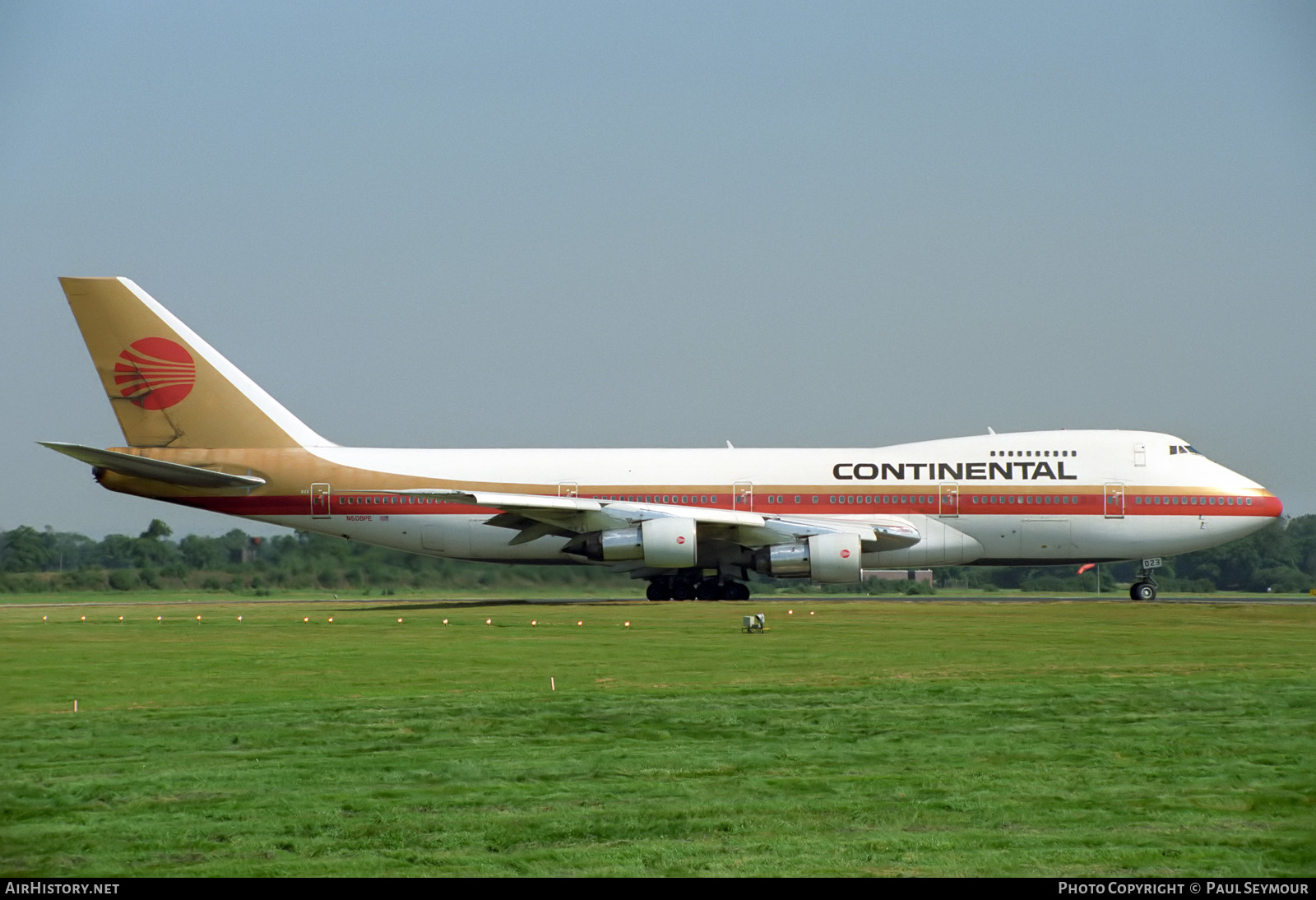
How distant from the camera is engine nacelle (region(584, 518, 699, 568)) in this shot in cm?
3491

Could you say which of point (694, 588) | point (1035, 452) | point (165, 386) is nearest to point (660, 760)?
point (694, 588)

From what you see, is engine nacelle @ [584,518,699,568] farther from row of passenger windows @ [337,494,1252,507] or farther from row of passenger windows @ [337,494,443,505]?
row of passenger windows @ [337,494,443,505]

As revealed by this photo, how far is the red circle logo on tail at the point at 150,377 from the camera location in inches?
1478

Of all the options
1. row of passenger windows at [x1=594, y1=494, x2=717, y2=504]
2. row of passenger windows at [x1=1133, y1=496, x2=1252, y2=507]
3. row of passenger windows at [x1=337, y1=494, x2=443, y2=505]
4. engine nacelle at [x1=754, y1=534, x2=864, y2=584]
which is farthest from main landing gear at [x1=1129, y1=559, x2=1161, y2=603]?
row of passenger windows at [x1=337, y1=494, x2=443, y2=505]

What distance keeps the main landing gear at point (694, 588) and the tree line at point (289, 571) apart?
1.31m

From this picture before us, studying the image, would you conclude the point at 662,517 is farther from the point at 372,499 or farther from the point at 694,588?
the point at 372,499

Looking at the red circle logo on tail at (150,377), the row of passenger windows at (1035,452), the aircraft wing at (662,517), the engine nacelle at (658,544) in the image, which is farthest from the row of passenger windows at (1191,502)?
the red circle logo on tail at (150,377)

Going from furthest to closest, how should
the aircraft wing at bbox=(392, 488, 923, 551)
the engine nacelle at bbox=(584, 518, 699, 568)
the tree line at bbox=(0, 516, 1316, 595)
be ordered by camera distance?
the tree line at bbox=(0, 516, 1316, 595), the engine nacelle at bbox=(584, 518, 699, 568), the aircraft wing at bbox=(392, 488, 923, 551)

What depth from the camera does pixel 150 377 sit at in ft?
123

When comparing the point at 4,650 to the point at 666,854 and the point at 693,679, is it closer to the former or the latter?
the point at 693,679

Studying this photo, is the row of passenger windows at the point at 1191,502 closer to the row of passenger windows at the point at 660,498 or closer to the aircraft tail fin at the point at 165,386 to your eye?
the row of passenger windows at the point at 660,498

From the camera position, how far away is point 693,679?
1641 cm

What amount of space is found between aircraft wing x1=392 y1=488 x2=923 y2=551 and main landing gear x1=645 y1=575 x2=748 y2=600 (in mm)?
1694

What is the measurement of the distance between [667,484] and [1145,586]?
13602 mm
